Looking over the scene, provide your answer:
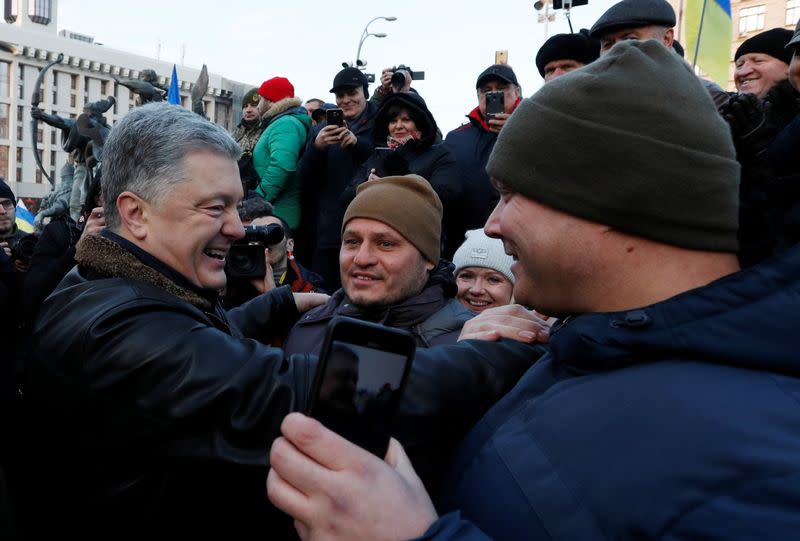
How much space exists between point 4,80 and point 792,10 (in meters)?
57.0

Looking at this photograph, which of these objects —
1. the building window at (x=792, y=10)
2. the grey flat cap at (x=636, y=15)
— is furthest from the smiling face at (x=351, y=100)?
the building window at (x=792, y=10)

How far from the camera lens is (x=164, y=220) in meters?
2.13

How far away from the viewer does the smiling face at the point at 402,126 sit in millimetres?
5305

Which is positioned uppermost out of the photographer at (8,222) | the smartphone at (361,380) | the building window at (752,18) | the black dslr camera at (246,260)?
the building window at (752,18)

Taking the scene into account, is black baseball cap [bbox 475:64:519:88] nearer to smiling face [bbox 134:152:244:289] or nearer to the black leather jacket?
smiling face [bbox 134:152:244:289]

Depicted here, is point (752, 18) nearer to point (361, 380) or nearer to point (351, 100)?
point (351, 100)

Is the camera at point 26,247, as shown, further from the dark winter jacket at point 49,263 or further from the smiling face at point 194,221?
the smiling face at point 194,221

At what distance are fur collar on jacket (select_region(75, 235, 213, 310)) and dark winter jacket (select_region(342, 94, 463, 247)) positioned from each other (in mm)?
3087

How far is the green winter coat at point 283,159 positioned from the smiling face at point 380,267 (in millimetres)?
2889

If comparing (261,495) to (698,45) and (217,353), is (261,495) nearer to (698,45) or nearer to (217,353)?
(217,353)

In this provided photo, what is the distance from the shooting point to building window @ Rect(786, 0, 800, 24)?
43906 mm

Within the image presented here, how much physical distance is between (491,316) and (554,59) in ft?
11.4

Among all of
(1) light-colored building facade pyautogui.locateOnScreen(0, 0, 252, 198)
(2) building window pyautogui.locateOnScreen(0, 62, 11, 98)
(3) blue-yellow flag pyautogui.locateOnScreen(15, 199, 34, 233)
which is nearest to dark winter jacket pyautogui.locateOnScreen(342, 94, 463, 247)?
(3) blue-yellow flag pyautogui.locateOnScreen(15, 199, 34, 233)

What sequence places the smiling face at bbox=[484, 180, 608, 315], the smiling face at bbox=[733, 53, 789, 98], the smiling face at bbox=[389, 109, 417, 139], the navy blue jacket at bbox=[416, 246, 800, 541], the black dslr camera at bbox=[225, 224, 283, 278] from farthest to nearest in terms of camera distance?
the smiling face at bbox=[389, 109, 417, 139], the smiling face at bbox=[733, 53, 789, 98], the black dslr camera at bbox=[225, 224, 283, 278], the smiling face at bbox=[484, 180, 608, 315], the navy blue jacket at bbox=[416, 246, 800, 541]
